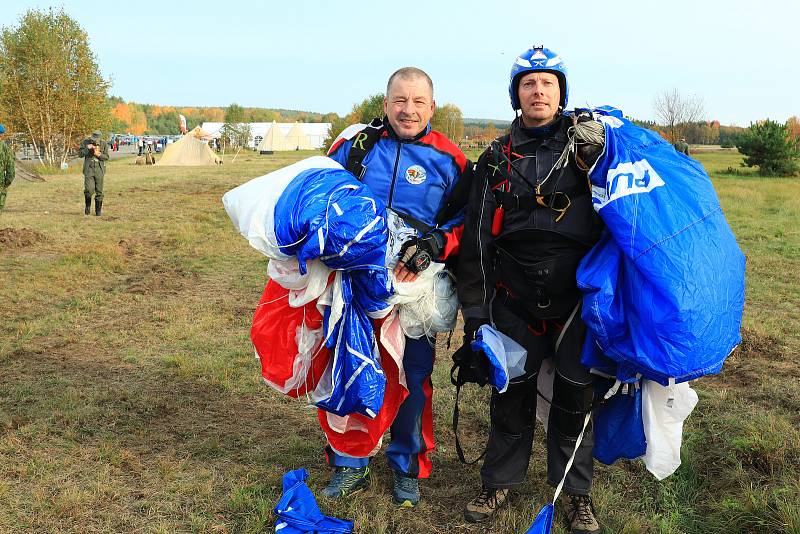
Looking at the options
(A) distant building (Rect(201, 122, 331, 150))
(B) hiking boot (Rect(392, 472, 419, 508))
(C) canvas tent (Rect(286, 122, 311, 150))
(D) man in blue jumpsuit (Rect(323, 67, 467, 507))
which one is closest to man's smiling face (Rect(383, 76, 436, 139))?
(D) man in blue jumpsuit (Rect(323, 67, 467, 507))

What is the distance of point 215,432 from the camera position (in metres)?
3.64

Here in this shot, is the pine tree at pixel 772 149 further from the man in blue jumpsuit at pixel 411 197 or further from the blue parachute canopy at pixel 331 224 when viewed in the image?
the blue parachute canopy at pixel 331 224

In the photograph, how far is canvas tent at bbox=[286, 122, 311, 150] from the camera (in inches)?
2512

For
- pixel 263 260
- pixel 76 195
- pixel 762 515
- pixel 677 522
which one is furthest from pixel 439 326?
pixel 76 195

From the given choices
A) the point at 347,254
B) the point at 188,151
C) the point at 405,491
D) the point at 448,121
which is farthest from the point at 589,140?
the point at 448,121

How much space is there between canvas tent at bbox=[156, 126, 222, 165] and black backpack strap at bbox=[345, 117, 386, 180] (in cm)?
3153

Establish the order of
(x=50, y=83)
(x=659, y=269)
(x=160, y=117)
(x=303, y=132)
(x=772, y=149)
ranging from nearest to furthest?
1. (x=659, y=269)
2. (x=772, y=149)
3. (x=50, y=83)
4. (x=303, y=132)
5. (x=160, y=117)

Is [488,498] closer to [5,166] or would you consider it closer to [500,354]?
[500,354]

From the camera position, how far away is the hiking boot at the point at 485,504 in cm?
277

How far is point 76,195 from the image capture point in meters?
15.7

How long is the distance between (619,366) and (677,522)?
0.77 m

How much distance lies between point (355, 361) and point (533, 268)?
815 mm

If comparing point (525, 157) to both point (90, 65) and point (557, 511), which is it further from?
point (90, 65)

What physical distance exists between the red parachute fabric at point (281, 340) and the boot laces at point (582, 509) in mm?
1215
